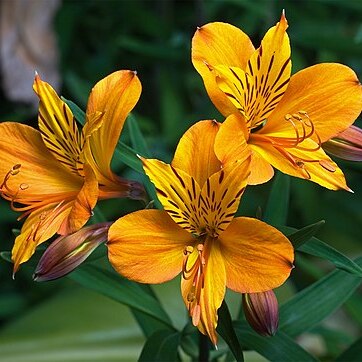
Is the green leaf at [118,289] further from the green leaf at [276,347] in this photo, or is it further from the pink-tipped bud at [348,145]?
the pink-tipped bud at [348,145]

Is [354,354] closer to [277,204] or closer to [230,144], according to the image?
[277,204]

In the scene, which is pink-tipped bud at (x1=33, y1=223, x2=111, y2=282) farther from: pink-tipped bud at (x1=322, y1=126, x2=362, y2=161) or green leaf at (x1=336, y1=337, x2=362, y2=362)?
green leaf at (x1=336, y1=337, x2=362, y2=362)

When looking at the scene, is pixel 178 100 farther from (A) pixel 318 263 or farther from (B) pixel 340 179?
(B) pixel 340 179

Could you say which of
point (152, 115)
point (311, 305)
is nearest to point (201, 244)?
point (311, 305)

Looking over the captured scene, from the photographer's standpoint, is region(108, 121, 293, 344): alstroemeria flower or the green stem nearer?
region(108, 121, 293, 344): alstroemeria flower

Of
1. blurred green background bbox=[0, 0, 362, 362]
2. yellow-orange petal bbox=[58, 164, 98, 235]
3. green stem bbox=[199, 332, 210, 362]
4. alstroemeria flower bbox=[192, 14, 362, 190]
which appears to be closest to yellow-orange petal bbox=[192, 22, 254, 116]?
alstroemeria flower bbox=[192, 14, 362, 190]

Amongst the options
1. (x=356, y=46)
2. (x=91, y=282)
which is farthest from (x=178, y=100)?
(x=91, y=282)

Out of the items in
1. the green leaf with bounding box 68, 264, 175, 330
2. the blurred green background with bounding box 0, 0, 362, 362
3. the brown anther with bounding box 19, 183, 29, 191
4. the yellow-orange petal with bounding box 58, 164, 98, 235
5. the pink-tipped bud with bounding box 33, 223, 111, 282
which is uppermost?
the yellow-orange petal with bounding box 58, 164, 98, 235
